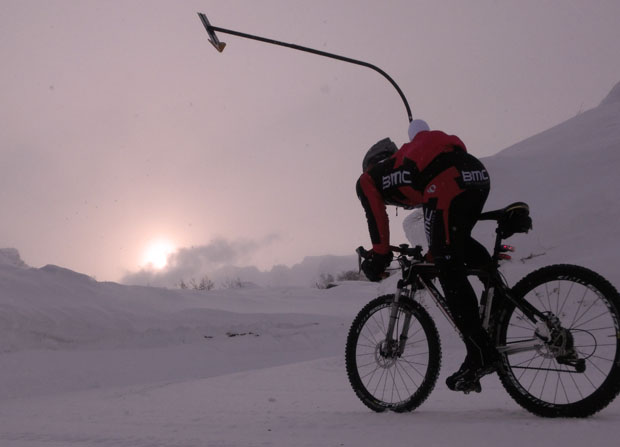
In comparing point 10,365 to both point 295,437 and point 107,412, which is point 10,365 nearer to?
point 107,412

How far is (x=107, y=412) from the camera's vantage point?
446cm

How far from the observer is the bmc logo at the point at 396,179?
372cm

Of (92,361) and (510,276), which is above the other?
(510,276)

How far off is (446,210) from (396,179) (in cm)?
46

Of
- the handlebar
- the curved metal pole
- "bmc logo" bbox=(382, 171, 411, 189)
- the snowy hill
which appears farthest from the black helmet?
the curved metal pole

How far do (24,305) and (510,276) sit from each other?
7.68 metres

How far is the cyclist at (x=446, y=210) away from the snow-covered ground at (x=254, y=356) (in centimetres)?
42

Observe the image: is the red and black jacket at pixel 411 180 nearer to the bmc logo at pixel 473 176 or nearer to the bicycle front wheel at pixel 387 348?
the bmc logo at pixel 473 176

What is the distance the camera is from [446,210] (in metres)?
3.47

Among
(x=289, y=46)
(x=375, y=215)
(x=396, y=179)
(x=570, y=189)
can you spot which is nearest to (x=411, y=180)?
(x=396, y=179)

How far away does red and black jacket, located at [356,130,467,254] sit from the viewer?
3.52 metres

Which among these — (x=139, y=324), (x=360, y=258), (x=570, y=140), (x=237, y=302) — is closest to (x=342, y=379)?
(x=360, y=258)

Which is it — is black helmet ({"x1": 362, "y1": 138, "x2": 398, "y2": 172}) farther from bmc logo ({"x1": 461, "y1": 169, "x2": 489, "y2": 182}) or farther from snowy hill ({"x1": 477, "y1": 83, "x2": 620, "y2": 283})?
snowy hill ({"x1": 477, "y1": 83, "x2": 620, "y2": 283})

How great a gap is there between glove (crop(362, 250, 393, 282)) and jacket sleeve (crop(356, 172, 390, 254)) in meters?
0.04
